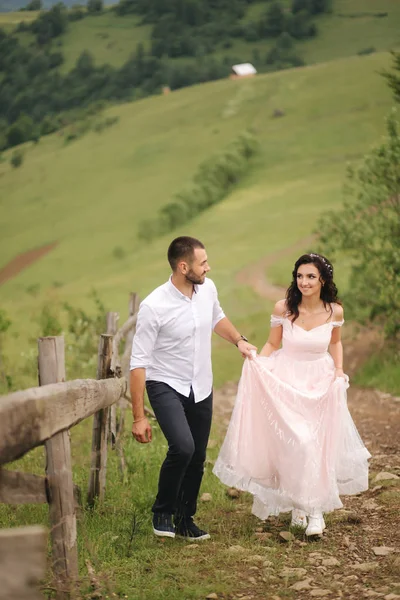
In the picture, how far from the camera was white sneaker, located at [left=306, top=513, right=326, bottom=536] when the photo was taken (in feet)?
21.1

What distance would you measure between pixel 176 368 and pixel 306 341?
52.7 inches

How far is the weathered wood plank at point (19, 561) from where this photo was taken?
2.52 metres

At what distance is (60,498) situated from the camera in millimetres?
4484

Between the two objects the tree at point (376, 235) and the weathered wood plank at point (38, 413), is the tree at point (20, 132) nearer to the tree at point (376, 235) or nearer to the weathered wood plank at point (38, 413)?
the tree at point (376, 235)

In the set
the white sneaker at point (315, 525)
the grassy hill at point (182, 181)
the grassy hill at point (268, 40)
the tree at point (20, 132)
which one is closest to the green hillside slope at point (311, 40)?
the grassy hill at point (268, 40)

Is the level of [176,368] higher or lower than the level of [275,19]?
higher

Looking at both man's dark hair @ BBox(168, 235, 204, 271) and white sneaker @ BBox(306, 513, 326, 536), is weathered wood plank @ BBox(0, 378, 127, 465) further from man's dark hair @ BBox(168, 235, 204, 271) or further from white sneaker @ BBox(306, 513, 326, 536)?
white sneaker @ BBox(306, 513, 326, 536)

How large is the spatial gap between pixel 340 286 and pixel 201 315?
73.6ft

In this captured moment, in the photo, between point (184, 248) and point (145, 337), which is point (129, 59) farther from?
point (145, 337)

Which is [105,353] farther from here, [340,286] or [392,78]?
[340,286]

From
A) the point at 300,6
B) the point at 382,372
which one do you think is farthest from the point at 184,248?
the point at 300,6

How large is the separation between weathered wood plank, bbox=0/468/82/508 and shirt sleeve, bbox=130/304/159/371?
6.16ft

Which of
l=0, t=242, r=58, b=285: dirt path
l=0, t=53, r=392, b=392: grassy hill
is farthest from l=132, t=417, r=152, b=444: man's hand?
l=0, t=242, r=58, b=285: dirt path

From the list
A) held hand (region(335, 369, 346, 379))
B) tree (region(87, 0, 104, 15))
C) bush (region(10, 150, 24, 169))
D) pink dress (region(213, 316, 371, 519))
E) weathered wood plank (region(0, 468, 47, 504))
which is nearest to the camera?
weathered wood plank (region(0, 468, 47, 504))
